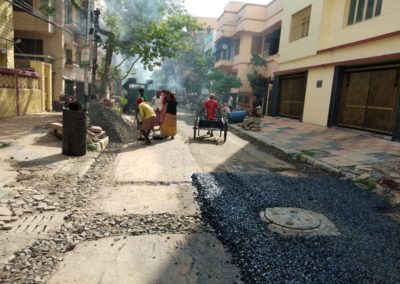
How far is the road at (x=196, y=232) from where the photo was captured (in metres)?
2.91

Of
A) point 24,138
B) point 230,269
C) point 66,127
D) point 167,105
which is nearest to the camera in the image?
point 230,269

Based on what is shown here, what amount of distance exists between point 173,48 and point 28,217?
17.1 metres

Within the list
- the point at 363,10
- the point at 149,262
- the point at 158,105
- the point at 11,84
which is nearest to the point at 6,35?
the point at 11,84

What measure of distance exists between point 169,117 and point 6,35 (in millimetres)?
10424

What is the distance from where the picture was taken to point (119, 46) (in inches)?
733

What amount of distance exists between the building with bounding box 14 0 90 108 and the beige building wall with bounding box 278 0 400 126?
490 inches

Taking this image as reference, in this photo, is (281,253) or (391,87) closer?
(281,253)

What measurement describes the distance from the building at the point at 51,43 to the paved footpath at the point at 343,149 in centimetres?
1344

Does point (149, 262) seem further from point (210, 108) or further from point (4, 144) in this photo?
point (210, 108)

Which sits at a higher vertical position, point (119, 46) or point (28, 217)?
point (119, 46)

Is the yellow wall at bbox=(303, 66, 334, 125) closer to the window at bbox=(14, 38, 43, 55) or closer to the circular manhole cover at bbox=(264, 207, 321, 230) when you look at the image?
the circular manhole cover at bbox=(264, 207, 321, 230)

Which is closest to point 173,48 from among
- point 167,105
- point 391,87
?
point 167,105

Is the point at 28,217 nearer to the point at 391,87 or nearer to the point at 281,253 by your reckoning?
the point at 281,253

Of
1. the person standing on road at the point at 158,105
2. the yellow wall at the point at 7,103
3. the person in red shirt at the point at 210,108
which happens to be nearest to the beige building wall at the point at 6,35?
the yellow wall at the point at 7,103
